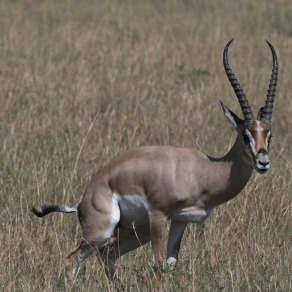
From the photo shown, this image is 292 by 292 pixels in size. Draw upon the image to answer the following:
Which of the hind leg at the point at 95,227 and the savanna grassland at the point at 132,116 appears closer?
the hind leg at the point at 95,227

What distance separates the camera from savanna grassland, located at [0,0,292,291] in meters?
6.91

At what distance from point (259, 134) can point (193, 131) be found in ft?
14.3

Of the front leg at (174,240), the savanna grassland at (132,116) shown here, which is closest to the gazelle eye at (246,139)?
the front leg at (174,240)

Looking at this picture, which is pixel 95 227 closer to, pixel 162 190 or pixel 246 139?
pixel 162 190

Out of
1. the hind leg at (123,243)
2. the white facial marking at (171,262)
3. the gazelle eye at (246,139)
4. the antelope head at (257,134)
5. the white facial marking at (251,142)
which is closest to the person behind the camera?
the antelope head at (257,134)

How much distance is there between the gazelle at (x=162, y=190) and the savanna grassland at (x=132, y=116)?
0.77 feet

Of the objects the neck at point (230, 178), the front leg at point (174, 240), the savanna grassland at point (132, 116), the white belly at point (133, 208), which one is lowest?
the savanna grassland at point (132, 116)

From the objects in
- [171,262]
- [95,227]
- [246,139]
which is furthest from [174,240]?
[246,139]

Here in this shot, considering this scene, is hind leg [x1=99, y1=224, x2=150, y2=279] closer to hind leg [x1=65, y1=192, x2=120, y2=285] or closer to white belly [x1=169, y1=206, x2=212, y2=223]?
hind leg [x1=65, y1=192, x2=120, y2=285]

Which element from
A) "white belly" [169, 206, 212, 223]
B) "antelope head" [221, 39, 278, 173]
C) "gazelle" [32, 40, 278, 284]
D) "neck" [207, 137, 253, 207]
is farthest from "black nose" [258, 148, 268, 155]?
"white belly" [169, 206, 212, 223]

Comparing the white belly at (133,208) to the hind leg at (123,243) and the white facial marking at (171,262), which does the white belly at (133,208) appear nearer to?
the hind leg at (123,243)

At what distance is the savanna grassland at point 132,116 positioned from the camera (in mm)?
6914

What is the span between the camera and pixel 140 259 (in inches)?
285

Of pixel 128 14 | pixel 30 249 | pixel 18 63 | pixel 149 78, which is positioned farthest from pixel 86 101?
pixel 128 14
